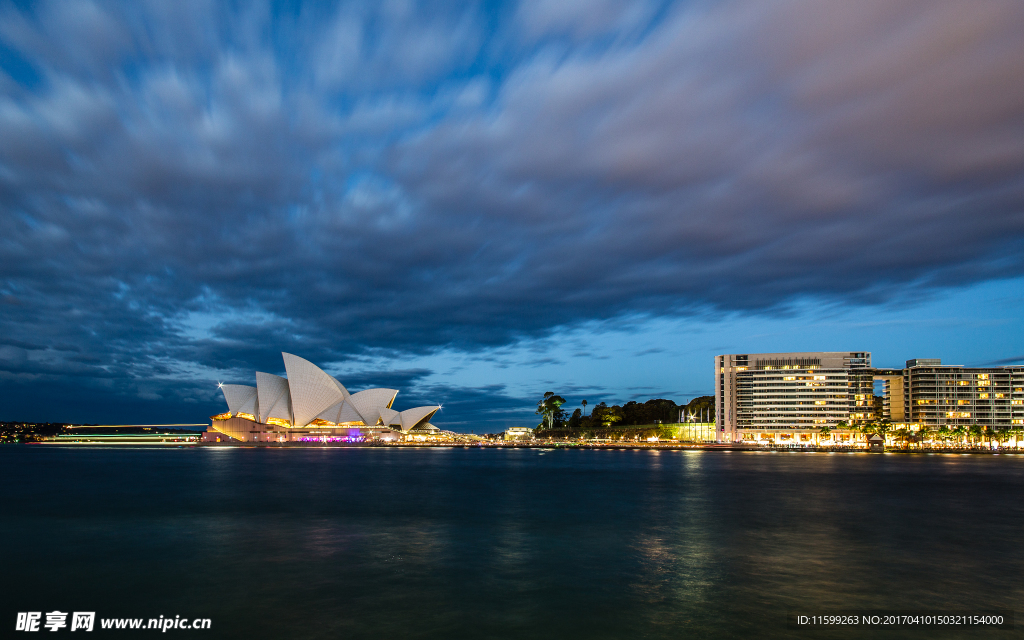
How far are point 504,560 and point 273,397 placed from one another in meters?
111

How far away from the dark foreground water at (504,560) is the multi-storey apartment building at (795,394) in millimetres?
107286

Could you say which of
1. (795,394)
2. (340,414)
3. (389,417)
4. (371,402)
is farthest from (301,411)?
(795,394)

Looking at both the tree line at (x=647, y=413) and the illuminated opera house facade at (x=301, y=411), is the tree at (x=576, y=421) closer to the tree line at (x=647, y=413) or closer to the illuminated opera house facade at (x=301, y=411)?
the tree line at (x=647, y=413)

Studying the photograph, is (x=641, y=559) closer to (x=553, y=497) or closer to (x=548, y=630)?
(x=548, y=630)

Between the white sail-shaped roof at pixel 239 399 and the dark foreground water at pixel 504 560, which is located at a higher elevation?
the white sail-shaped roof at pixel 239 399

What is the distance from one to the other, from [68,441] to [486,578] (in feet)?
700

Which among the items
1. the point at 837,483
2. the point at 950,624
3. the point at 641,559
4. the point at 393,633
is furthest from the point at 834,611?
the point at 837,483

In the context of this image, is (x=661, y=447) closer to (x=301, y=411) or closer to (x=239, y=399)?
(x=301, y=411)

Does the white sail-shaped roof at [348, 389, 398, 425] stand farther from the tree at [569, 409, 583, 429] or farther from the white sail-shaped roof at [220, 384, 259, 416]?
the tree at [569, 409, 583, 429]

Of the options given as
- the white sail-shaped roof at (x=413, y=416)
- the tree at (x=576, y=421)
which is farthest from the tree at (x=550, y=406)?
the white sail-shaped roof at (x=413, y=416)

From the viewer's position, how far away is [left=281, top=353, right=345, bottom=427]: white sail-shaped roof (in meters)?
116

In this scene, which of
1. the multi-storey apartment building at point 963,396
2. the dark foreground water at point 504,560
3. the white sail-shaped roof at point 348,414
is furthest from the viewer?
Result: the multi-storey apartment building at point 963,396

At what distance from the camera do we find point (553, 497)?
39.0m

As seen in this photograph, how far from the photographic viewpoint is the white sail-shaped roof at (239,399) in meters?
123
